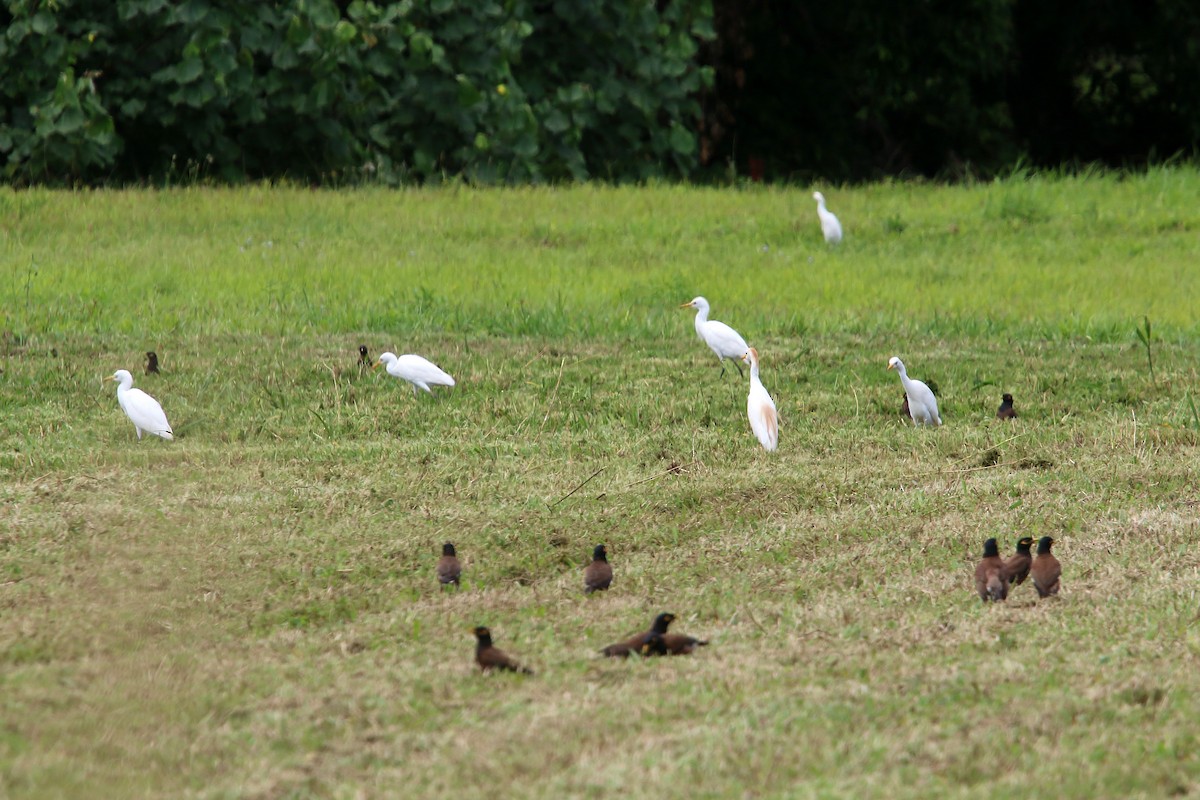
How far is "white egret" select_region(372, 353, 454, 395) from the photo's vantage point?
8969 mm

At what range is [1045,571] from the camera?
5.64 metres

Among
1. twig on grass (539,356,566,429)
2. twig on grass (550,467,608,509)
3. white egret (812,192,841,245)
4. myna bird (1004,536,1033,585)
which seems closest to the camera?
myna bird (1004,536,1033,585)

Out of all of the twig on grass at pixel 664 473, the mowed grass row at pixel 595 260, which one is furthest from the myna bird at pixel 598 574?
the mowed grass row at pixel 595 260

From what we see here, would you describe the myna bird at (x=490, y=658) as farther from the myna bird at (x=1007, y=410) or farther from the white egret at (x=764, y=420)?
the myna bird at (x=1007, y=410)

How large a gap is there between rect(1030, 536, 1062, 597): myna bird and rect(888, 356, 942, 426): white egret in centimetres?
293

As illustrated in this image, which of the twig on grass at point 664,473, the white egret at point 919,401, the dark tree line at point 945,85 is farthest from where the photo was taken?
the dark tree line at point 945,85

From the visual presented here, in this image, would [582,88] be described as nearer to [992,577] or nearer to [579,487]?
[579,487]

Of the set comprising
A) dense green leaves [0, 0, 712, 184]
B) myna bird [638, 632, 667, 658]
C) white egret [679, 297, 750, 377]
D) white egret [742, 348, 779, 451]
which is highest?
dense green leaves [0, 0, 712, 184]

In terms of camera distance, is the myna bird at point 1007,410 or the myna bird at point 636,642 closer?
the myna bird at point 636,642

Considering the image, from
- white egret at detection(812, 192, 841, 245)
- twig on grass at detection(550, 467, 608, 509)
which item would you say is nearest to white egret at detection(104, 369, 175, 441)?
twig on grass at detection(550, 467, 608, 509)

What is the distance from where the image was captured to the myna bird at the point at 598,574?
19.3ft

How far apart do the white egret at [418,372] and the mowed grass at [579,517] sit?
218mm

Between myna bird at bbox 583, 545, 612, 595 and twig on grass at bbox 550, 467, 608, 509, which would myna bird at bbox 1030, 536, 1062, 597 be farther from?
twig on grass at bbox 550, 467, 608, 509

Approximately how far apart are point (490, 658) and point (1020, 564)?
2049 millimetres
